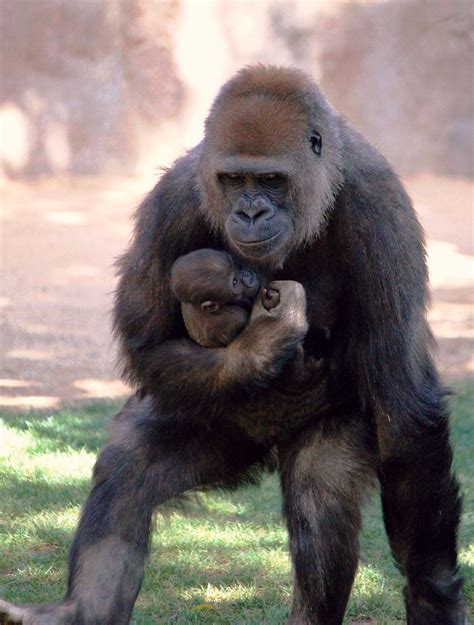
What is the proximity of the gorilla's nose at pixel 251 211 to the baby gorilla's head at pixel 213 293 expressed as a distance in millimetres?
283

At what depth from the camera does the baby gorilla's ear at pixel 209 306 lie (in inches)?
170

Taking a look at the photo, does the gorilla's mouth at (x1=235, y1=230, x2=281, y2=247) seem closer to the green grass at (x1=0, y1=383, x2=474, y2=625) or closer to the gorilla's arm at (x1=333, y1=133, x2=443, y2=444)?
the gorilla's arm at (x1=333, y1=133, x2=443, y2=444)

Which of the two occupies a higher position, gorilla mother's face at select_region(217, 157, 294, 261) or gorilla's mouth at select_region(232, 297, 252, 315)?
gorilla mother's face at select_region(217, 157, 294, 261)

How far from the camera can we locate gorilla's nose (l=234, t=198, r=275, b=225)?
409 centimetres

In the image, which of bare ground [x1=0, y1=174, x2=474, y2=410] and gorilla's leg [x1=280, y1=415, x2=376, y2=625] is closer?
gorilla's leg [x1=280, y1=415, x2=376, y2=625]

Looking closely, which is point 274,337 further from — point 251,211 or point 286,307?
point 251,211

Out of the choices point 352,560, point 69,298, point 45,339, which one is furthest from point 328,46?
point 352,560

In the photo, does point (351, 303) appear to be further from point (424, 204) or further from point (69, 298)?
point (424, 204)

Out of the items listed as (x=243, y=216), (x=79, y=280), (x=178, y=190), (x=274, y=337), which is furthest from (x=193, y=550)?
(x=79, y=280)

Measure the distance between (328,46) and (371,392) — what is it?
1372 centimetres

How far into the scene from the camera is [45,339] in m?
10.1

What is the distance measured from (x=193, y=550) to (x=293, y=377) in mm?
1498

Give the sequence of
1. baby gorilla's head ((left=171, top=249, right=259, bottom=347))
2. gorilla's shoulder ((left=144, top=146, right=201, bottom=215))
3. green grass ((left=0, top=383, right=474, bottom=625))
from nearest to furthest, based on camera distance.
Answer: baby gorilla's head ((left=171, top=249, right=259, bottom=347)) < gorilla's shoulder ((left=144, top=146, right=201, bottom=215)) < green grass ((left=0, top=383, right=474, bottom=625))

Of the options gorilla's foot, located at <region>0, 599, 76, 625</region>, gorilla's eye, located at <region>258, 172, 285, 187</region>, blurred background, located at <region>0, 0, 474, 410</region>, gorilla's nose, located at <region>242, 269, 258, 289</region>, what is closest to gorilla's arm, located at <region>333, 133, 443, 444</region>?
gorilla's eye, located at <region>258, 172, 285, 187</region>
